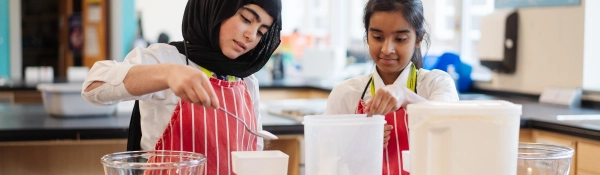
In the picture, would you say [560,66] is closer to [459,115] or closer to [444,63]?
[444,63]

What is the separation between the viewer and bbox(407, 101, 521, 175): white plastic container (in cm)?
114

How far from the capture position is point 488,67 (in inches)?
154

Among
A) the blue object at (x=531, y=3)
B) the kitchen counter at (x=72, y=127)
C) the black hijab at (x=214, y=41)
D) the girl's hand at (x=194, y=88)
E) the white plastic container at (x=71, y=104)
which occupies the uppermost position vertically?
the blue object at (x=531, y=3)

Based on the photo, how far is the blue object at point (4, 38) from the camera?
6.62 m

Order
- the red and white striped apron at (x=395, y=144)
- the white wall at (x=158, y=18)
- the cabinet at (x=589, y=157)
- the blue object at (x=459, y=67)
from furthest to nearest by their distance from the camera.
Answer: the white wall at (x=158, y=18) → the blue object at (x=459, y=67) → the cabinet at (x=589, y=157) → the red and white striped apron at (x=395, y=144)

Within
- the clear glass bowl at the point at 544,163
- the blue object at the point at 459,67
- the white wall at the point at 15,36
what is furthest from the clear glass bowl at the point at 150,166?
the white wall at the point at 15,36

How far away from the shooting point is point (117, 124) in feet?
8.53

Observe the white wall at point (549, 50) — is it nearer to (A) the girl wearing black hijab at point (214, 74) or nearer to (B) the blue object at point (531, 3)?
(B) the blue object at point (531, 3)

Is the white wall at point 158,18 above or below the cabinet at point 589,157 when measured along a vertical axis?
above

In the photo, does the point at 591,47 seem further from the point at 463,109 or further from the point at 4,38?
the point at 4,38

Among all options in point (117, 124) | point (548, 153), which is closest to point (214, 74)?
point (548, 153)

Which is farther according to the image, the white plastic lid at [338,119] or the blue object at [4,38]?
the blue object at [4,38]

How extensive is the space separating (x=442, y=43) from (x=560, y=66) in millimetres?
1447

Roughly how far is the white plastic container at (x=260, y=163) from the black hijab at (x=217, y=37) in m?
0.47
